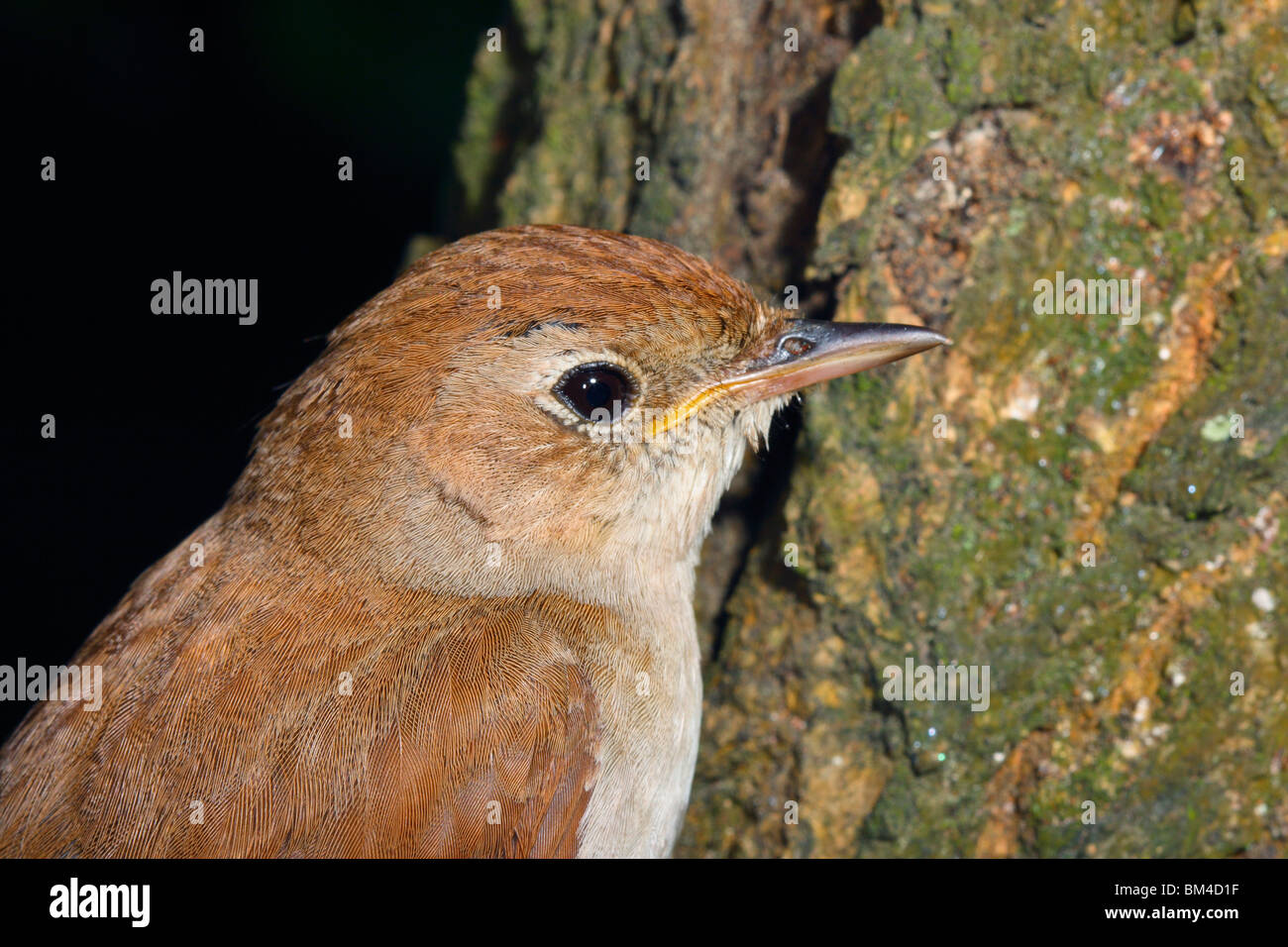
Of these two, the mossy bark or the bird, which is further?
the mossy bark

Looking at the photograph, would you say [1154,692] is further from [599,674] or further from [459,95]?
[459,95]

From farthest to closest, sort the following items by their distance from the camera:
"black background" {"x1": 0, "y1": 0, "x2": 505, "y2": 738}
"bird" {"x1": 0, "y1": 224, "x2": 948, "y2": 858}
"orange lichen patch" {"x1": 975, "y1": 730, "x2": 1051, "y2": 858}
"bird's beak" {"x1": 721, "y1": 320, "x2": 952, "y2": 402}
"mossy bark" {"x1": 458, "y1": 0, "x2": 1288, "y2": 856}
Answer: "black background" {"x1": 0, "y1": 0, "x2": 505, "y2": 738}
"orange lichen patch" {"x1": 975, "y1": 730, "x2": 1051, "y2": 858}
"mossy bark" {"x1": 458, "y1": 0, "x2": 1288, "y2": 856}
"bird's beak" {"x1": 721, "y1": 320, "x2": 952, "y2": 402}
"bird" {"x1": 0, "y1": 224, "x2": 948, "y2": 858}

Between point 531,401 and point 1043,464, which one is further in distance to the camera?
point 1043,464

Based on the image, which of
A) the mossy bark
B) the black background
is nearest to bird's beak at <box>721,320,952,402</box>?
the mossy bark

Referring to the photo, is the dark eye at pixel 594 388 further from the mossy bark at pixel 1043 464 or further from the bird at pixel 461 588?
the mossy bark at pixel 1043 464

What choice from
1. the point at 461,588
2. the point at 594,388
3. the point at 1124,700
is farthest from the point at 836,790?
the point at 594,388

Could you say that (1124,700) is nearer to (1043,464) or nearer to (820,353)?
(1043,464)

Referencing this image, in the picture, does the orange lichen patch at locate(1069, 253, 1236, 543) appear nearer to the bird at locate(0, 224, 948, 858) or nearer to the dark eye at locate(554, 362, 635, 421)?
the bird at locate(0, 224, 948, 858)
